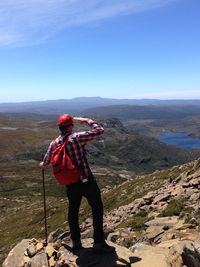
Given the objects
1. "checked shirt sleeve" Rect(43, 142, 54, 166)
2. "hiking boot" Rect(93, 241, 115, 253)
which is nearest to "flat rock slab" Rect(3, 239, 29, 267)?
"hiking boot" Rect(93, 241, 115, 253)

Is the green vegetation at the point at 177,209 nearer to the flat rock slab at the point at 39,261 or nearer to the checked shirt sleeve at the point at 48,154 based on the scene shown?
the flat rock slab at the point at 39,261

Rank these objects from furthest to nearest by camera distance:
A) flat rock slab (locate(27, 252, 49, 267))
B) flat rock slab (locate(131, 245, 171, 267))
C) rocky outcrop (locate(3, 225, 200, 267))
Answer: flat rock slab (locate(27, 252, 49, 267)), flat rock slab (locate(131, 245, 171, 267)), rocky outcrop (locate(3, 225, 200, 267))

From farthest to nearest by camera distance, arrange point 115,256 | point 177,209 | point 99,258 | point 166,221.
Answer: point 177,209
point 166,221
point 115,256
point 99,258

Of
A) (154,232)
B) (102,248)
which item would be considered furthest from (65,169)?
(154,232)

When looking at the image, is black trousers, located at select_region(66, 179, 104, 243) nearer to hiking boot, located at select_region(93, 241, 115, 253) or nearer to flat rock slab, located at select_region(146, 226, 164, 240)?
hiking boot, located at select_region(93, 241, 115, 253)

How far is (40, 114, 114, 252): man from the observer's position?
255 inches

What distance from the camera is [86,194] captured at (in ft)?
22.3

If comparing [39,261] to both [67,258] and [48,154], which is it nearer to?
[67,258]

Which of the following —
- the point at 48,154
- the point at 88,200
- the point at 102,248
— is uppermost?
the point at 48,154

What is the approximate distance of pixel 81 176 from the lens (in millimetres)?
Result: 6488

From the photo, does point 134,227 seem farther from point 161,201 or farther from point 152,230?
point 161,201

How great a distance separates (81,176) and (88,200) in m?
0.99

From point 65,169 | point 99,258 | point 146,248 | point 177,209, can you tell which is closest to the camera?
point 65,169

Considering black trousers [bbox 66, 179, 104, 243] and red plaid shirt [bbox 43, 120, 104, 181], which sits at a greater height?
red plaid shirt [bbox 43, 120, 104, 181]
